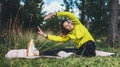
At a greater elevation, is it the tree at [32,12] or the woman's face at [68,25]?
the woman's face at [68,25]

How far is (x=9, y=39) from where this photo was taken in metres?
9.47

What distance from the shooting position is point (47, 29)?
2009 cm

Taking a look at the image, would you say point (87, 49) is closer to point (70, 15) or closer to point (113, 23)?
point (70, 15)

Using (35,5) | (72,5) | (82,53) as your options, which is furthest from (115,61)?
(72,5)

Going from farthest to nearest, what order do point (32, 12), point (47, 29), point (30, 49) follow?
1. point (32, 12)
2. point (47, 29)
3. point (30, 49)

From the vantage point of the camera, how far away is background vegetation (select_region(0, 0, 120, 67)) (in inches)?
341

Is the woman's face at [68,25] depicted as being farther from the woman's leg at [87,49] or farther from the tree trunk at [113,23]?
the tree trunk at [113,23]

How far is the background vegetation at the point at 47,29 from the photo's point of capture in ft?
28.4

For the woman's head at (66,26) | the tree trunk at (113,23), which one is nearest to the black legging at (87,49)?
the woman's head at (66,26)

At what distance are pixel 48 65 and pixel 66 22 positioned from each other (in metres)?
2.26

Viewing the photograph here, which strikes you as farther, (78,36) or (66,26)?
(78,36)

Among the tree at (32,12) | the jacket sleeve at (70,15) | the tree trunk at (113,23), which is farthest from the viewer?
the tree at (32,12)

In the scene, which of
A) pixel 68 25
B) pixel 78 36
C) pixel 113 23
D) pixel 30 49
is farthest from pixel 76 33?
pixel 113 23

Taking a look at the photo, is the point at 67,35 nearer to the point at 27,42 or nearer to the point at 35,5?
the point at 27,42
